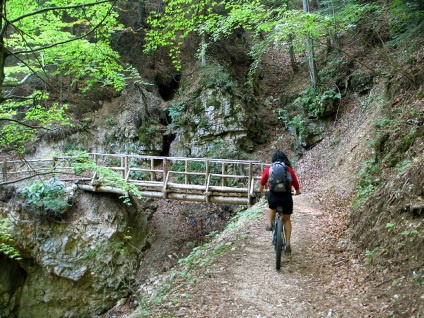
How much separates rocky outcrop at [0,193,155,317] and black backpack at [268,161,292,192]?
27.0ft

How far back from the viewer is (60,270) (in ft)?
36.5

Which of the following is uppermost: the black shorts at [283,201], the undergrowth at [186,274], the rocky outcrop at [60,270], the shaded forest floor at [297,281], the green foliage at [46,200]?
the black shorts at [283,201]

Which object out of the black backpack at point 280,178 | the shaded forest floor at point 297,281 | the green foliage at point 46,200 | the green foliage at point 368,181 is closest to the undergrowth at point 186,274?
the shaded forest floor at point 297,281

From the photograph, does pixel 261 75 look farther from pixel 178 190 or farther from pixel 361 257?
pixel 361 257

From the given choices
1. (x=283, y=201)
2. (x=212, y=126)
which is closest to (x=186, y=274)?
(x=283, y=201)

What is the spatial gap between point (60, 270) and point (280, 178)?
998cm

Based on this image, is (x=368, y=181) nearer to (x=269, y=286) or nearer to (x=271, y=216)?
(x=271, y=216)

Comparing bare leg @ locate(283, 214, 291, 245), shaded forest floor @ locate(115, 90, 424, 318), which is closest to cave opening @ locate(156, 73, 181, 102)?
shaded forest floor @ locate(115, 90, 424, 318)

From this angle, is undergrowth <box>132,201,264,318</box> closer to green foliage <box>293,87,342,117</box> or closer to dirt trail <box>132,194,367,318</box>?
dirt trail <box>132,194,367,318</box>

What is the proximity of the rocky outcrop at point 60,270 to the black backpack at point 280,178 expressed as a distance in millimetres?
8227

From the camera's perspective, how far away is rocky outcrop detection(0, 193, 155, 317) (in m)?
11.1

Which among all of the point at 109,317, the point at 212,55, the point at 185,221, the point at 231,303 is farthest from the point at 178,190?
the point at 212,55

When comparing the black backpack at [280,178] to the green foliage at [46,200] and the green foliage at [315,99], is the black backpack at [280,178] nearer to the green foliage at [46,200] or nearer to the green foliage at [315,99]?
the green foliage at [46,200]

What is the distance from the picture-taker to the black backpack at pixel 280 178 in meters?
4.57
